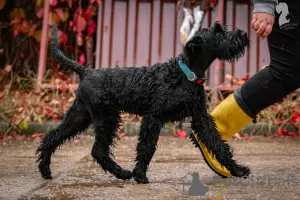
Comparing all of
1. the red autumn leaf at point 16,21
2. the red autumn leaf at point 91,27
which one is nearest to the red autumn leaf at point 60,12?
the red autumn leaf at point 91,27

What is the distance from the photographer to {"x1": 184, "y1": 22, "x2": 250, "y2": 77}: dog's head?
11.9 ft

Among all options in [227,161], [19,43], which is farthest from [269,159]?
[19,43]

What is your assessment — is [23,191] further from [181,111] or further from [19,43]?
[19,43]

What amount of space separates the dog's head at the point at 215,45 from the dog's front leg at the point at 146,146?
18.9 inches

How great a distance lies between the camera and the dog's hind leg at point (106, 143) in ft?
Result: 12.2

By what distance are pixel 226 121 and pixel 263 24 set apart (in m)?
0.99

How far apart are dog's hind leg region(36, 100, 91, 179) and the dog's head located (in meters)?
0.85

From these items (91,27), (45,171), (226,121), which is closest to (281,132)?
(226,121)

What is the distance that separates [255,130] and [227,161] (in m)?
2.75

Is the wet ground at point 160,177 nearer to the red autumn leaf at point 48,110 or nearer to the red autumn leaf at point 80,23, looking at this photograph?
the red autumn leaf at point 48,110

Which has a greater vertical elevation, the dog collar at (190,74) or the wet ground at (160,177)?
the dog collar at (190,74)

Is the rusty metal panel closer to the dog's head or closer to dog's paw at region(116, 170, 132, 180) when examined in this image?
the dog's head

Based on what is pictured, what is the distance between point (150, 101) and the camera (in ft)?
12.0

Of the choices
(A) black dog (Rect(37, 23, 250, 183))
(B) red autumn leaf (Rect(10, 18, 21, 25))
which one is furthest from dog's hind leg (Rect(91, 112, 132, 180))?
(B) red autumn leaf (Rect(10, 18, 21, 25))
